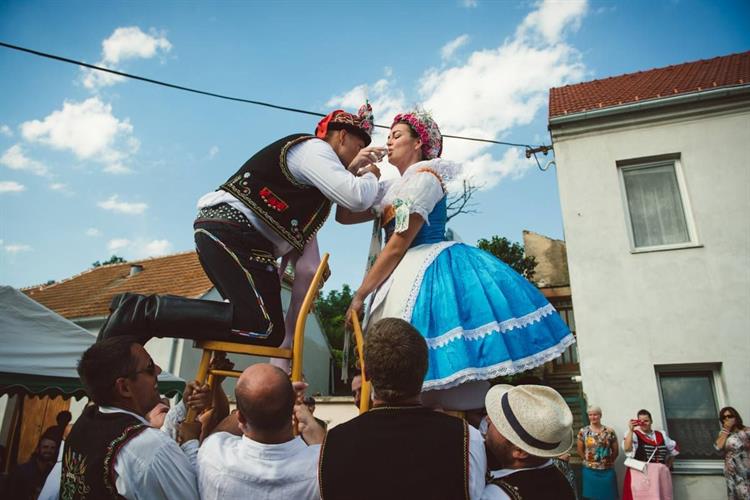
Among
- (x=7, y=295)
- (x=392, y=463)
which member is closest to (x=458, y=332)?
(x=392, y=463)

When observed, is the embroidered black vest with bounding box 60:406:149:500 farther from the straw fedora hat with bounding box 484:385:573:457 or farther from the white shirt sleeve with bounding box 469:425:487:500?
the straw fedora hat with bounding box 484:385:573:457

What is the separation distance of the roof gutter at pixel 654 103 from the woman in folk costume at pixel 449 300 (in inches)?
293

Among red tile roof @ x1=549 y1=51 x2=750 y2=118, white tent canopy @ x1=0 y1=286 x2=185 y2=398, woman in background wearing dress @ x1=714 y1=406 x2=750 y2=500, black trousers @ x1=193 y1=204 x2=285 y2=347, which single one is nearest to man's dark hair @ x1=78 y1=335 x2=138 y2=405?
black trousers @ x1=193 y1=204 x2=285 y2=347

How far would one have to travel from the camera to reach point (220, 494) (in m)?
1.64

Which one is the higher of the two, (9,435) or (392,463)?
(392,463)

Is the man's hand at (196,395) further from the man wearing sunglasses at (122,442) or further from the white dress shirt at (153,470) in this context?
the white dress shirt at (153,470)

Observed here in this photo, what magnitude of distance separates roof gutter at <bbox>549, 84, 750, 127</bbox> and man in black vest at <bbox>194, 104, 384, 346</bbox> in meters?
7.79

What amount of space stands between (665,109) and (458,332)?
8.80 metres

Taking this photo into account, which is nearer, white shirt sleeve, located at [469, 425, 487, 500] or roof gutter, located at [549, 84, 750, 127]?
white shirt sleeve, located at [469, 425, 487, 500]

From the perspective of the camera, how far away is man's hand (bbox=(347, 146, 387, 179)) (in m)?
2.60

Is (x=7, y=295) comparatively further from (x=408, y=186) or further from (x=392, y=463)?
(x=392, y=463)

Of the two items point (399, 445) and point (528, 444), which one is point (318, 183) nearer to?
point (399, 445)

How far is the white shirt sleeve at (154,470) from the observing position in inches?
64.2

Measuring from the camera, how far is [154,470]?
165cm
